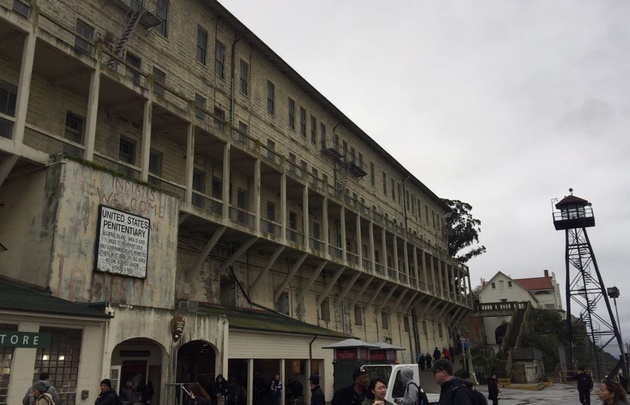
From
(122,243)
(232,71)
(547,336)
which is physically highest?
(232,71)

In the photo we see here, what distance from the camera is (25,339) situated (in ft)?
37.6

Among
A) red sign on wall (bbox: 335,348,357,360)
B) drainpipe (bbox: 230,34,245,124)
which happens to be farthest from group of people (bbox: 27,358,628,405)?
drainpipe (bbox: 230,34,245,124)

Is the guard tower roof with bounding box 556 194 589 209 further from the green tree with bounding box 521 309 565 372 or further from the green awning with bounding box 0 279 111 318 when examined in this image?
the green awning with bounding box 0 279 111 318

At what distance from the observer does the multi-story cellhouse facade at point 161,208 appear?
47.2 ft

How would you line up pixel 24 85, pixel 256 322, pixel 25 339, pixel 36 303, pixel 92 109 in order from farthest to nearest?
pixel 256 322 → pixel 92 109 → pixel 24 85 → pixel 36 303 → pixel 25 339

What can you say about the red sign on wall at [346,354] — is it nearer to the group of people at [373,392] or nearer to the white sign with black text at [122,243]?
the group of people at [373,392]

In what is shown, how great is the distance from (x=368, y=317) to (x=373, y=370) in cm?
2269

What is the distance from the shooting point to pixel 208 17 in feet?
87.0

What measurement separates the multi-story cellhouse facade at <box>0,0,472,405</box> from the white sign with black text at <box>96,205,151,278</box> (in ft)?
0.16

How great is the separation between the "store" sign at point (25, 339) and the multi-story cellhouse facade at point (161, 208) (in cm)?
3

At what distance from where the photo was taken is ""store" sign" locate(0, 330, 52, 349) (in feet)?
36.2

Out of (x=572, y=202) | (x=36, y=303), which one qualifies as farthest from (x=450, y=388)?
(x=572, y=202)

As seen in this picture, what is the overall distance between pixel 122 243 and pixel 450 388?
1289 centimetres

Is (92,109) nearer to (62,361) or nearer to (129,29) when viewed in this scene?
(129,29)
